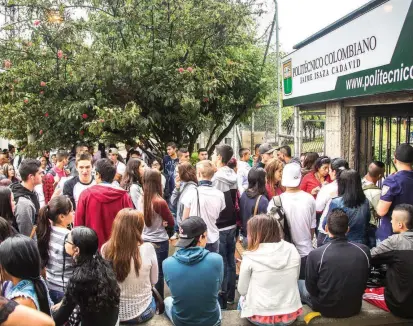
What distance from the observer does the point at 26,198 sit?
4508 millimetres

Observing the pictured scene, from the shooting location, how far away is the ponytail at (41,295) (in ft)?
8.27

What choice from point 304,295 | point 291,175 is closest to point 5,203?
point 291,175

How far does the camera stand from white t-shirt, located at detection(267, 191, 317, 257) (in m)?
4.21

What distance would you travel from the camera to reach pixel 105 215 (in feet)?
13.8

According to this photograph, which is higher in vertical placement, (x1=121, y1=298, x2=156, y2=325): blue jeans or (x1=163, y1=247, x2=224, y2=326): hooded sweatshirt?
(x1=163, y1=247, x2=224, y2=326): hooded sweatshirt

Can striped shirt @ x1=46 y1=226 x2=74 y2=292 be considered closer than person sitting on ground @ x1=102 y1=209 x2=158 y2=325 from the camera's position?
No

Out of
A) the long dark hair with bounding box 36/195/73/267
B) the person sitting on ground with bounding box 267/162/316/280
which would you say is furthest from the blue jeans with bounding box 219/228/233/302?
the long dark hair with bounding box 36/195/73/267

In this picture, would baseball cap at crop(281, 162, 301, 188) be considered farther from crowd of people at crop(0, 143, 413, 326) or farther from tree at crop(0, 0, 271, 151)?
tree at crop(0, 0, 271, 151)

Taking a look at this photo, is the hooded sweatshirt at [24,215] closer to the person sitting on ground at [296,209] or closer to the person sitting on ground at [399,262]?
the person sitting on ground at [296,209]

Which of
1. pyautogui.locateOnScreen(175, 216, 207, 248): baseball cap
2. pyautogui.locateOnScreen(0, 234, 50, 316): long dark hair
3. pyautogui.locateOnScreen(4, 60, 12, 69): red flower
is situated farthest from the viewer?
pyautogui.locateOnScreen(4, 60, 12, 69): red flower

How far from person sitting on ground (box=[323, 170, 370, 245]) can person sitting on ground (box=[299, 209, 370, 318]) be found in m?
0.75

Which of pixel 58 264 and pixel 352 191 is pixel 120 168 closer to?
pixel 58 264

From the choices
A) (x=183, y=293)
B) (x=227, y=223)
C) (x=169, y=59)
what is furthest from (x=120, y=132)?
(x=183, y=293)

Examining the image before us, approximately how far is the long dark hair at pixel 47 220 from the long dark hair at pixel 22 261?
3.36 feet
